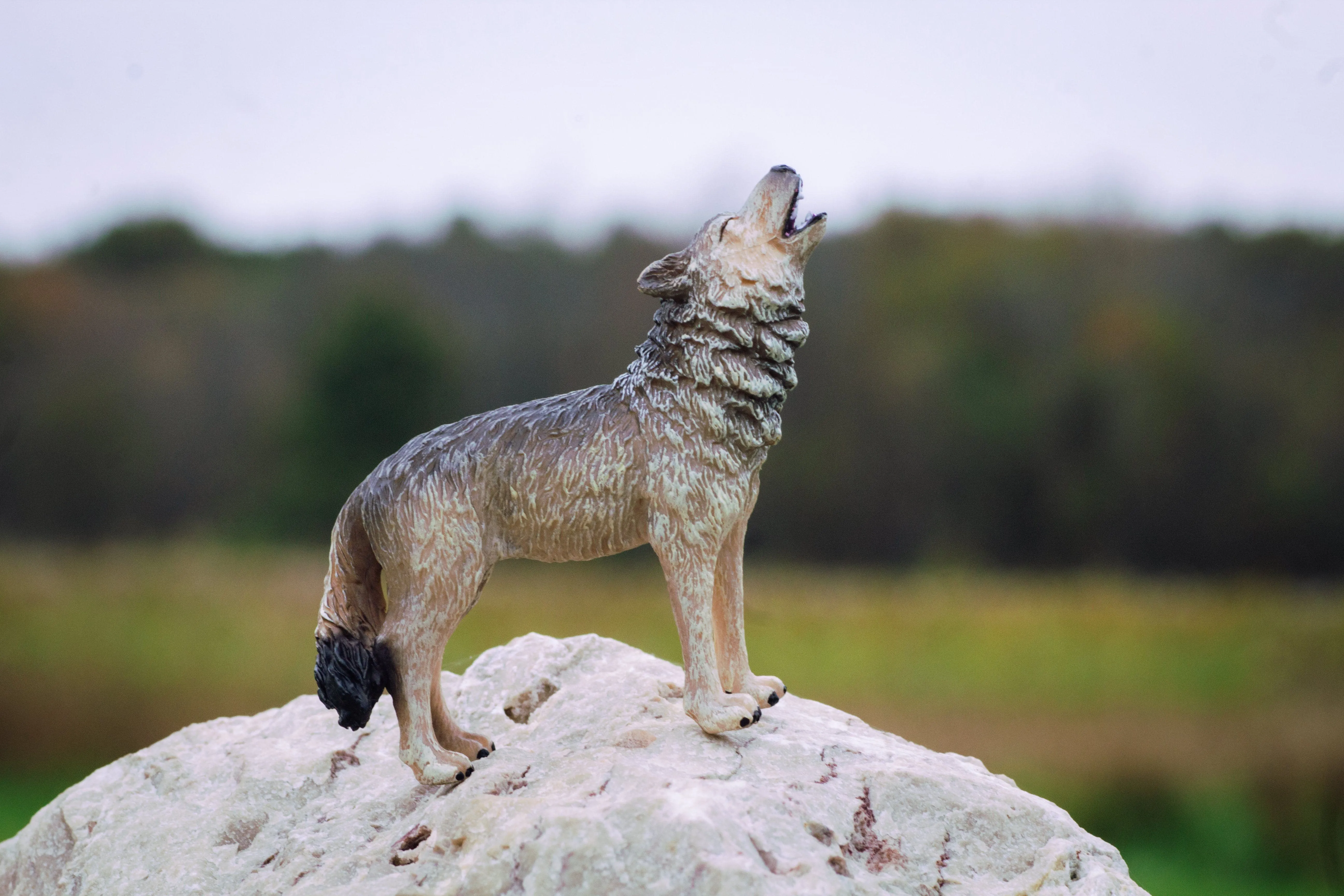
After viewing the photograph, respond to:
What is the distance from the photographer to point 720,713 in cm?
314

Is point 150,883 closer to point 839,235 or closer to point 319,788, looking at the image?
point 319,788

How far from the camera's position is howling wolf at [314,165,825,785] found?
3170 millimetres

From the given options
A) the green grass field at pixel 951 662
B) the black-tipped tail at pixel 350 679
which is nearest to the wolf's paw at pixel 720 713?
the black-tipped tail at pixel 350 679

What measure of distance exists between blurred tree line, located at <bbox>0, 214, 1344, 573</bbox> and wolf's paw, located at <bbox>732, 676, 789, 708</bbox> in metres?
3.21

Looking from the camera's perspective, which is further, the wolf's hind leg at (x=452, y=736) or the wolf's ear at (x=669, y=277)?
the wolf's hind leg at (x=452, y=736)

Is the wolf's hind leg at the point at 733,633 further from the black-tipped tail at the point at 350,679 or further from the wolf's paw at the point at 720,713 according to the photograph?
the black-tipped tail at the point at 350,679

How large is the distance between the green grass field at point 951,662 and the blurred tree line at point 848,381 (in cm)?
27

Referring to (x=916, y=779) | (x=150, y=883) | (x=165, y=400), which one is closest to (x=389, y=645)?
(x=150, y=883)

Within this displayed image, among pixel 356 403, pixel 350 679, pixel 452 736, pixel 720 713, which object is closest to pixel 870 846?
pixel 720 713

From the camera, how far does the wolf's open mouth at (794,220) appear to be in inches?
128

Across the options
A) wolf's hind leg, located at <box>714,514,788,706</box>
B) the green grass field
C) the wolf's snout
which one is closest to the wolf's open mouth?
the wolf's snout

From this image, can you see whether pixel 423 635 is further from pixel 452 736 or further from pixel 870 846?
pixel 870 846

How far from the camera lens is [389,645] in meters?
3.19

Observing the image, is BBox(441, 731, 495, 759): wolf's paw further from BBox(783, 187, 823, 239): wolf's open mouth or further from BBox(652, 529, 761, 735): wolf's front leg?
BBox(783, 187, 823, 239): wolf's open mouth
